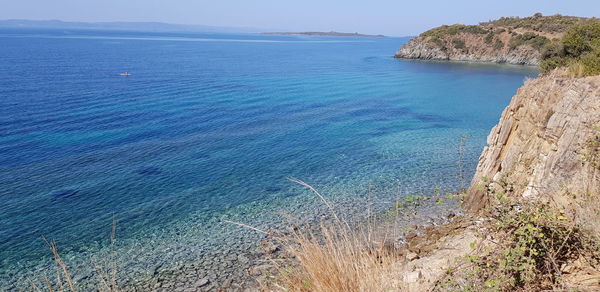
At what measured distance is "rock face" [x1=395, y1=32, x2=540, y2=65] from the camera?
76500 millimetres

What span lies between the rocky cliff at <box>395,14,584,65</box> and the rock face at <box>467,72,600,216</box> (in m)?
73.6

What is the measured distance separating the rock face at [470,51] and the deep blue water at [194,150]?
37.1m

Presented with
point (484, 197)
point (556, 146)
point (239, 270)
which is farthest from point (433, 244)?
point (239, 270)

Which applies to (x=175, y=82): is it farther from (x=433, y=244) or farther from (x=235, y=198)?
(x=433, y=244)

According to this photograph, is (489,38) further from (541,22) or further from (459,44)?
(541,22)

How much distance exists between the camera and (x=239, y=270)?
11.8m

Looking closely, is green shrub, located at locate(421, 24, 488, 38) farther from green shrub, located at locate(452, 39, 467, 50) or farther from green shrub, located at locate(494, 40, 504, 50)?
green shrub, located at locate(494, 40, 504, 50)

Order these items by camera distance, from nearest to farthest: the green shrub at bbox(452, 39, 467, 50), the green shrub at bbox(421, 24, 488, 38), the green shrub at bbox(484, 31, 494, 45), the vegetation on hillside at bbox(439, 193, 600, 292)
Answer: the vegetation on hillside at bbox(439, 193, 600, 292) < the green shrub at bbox(484, 31, 494, 45) < the green shrub at bbox(452, 39, 467, 50) < the green shrub at bbox(421, 24, 488, 38)

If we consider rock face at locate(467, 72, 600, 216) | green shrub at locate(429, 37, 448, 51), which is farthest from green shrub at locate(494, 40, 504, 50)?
rock face at locate(467, 72, 600, 216)

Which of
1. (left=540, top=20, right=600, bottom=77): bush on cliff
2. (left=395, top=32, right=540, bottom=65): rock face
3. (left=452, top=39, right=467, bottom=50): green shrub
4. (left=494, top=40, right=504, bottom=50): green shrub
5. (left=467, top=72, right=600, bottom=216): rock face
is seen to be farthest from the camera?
(left=452, top=39, right=467, bottom=50): green shrub

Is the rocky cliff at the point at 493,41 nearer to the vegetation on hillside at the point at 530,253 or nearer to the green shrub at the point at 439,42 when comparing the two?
the green shrub at the point at 439,42

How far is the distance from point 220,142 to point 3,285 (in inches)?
593

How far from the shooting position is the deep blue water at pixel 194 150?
1498 centimetres

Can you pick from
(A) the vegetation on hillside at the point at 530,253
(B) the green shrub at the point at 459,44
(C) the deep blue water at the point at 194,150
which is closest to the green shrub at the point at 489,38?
(B) the green shrub at the point at 459,44
